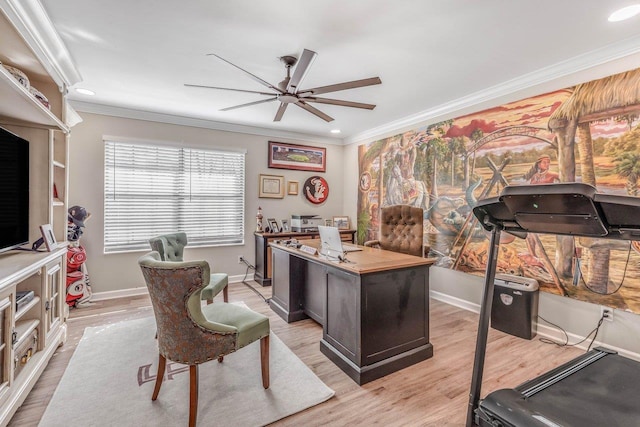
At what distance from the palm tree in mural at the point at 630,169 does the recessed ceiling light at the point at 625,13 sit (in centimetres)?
100

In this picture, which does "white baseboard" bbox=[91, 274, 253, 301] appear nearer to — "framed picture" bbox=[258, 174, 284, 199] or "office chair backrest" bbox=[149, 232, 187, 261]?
"office chair backrest" bbox=[149, 232, 187, 261]

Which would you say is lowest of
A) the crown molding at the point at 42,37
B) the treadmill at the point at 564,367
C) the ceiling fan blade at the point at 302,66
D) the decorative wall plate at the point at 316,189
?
the treadmill at the point at 564,367

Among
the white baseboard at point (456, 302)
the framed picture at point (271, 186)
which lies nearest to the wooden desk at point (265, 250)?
the framed picture at point (271, 186)

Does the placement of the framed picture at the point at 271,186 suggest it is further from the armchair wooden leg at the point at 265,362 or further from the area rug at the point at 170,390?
the armchair wooden leg at the point at 265,362

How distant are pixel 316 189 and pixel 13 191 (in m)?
3.97

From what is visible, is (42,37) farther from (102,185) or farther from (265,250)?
(265,250)

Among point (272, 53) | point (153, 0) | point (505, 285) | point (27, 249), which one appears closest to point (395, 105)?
point (272, 53)

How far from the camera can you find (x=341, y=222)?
5449 mm

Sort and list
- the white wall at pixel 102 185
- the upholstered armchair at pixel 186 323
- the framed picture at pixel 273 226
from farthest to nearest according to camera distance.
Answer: the framed picture at pixel 273 226
the white wall at pixel 102 185
the upholstered armchair at pixel 186 323

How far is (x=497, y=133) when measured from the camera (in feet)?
10.5

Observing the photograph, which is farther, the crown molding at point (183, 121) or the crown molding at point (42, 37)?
the crown molding at point (183, 121)

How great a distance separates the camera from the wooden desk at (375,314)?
83.3 inches

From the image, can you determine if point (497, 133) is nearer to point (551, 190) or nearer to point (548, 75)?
point (548, 75)

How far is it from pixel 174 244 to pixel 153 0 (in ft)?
7.24
